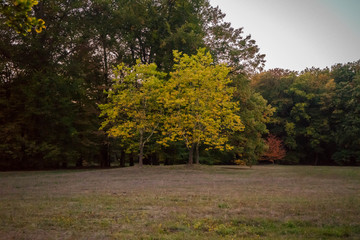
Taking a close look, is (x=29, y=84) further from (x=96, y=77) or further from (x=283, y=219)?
(x=283, y=219)

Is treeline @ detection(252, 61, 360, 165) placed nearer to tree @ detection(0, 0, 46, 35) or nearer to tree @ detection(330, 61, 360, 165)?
tree @ detection(330, 61, 360, 165)

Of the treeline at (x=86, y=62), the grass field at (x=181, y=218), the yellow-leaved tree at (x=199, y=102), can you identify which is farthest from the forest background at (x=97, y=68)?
the grass field at (x=181, y=218)

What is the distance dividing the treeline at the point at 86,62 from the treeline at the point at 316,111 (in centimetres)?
2023

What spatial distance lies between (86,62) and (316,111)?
4234 cm

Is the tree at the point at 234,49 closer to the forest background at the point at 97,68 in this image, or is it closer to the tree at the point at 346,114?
the forest background at the point at 97,68

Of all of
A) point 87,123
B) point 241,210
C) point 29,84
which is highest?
point 29,84

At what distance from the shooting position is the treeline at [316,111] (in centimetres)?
4809

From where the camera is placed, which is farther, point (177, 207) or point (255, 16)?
point (255, 16)

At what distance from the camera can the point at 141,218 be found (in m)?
7.03

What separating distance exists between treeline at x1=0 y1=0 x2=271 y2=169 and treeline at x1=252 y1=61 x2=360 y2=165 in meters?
20.2

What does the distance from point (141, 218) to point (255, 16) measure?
4365 cm

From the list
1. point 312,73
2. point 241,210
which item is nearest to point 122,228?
point 241,210

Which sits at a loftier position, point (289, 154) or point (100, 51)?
→ point (100, 51)

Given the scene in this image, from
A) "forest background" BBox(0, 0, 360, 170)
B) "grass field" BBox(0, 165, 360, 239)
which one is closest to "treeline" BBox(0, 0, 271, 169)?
"forest background" BBox(0, 0, 360, 170)
